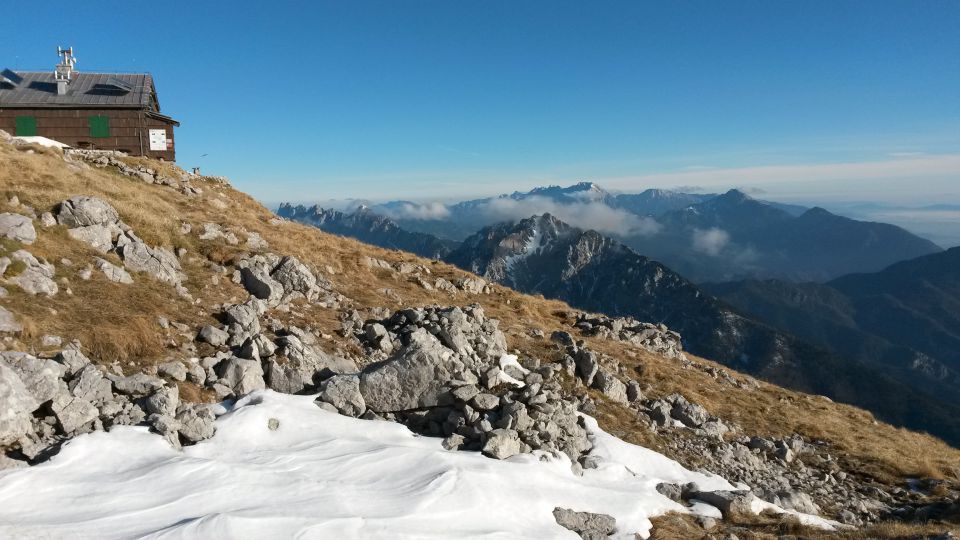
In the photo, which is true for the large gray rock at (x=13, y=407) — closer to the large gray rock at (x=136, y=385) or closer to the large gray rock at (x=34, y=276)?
the large gray rock at (x=136, y=385)

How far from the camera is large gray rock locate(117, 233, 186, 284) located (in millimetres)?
19000

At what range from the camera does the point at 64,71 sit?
164 ft

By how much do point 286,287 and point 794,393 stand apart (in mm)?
28991

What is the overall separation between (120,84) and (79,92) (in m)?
3.57

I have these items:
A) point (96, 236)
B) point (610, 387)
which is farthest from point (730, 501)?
point (96, 236)

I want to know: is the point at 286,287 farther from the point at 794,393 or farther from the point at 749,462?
the point at 794,393

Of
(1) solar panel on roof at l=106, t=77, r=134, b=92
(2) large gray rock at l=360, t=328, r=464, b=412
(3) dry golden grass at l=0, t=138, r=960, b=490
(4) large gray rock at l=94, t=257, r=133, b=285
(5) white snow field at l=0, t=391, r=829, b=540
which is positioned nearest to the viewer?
(5) white snow field at l=0, t=391, r=829, b=540

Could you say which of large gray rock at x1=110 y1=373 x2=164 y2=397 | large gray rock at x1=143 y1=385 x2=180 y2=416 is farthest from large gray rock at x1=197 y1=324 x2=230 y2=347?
large gray rock at x1=143 y1=385 x2=180 y2=416

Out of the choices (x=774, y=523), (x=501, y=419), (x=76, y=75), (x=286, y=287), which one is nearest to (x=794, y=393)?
(x=774, y=523)

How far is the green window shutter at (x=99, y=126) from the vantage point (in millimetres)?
49219

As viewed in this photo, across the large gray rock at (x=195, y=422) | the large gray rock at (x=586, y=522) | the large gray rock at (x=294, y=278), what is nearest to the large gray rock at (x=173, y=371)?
the large gray rock at (x=195, y=422)

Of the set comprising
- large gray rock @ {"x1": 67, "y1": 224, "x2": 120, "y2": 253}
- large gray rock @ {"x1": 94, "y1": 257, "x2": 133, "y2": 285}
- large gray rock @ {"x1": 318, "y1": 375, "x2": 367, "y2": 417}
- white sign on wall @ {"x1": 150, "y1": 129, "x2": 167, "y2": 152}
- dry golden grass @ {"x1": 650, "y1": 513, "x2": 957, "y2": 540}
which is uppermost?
white sign on wall @ {"x1": 150, "y1": 129, "x2": 167, "y2": 152}

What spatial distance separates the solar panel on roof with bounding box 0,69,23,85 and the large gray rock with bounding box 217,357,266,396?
2108 inches

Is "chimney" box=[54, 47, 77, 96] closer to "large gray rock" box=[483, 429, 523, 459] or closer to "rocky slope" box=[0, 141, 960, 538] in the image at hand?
"rocky slope" box=[0, 141, 960, 538]
